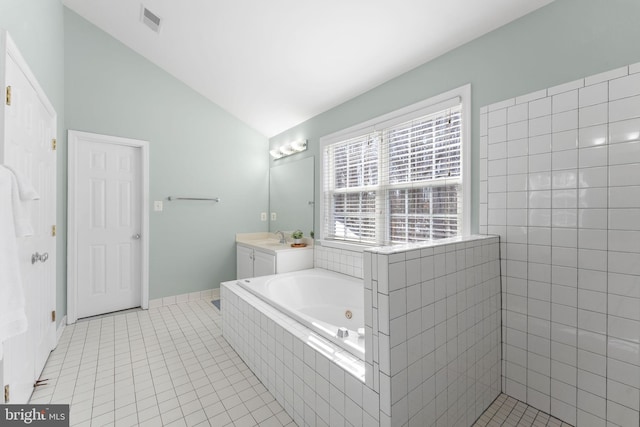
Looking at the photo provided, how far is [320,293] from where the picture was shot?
9.05 ft

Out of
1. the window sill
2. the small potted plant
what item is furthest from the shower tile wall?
the small potted plant

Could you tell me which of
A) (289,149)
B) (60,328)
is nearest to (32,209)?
(60,328)

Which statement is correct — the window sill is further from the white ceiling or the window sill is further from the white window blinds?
the white ceiling

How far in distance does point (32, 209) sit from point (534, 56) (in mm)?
3122

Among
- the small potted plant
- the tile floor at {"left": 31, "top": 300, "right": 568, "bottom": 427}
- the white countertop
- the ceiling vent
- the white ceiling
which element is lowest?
the tile floor at {"left": 31, "top": 300, "right": 568, "bottom": 427}

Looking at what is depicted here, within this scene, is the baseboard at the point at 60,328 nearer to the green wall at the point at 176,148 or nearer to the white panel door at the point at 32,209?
the white panel door at the point at 32,209

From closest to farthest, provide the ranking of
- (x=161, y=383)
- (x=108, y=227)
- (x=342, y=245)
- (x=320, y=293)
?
1. (x=161, y=383)
2. (x=320, y=293)
3. (x=342, y=245)
4. (x=108, y=227)

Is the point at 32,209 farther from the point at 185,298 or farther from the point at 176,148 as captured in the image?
the point at 185,298

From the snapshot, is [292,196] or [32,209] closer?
[32,209]

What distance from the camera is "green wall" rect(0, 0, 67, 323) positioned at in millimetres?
1442

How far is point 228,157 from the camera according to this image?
3.69m

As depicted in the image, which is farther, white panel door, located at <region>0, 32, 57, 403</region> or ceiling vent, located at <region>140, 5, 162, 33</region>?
ceiling vent, located at <region>140, 5, 162, 33</region>

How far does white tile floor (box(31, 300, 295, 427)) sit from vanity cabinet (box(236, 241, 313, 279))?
75cm

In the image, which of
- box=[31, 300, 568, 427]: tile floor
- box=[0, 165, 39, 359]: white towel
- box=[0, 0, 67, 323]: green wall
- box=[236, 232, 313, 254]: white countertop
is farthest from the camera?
box=[236, 232, 313, 254]: white countertop
